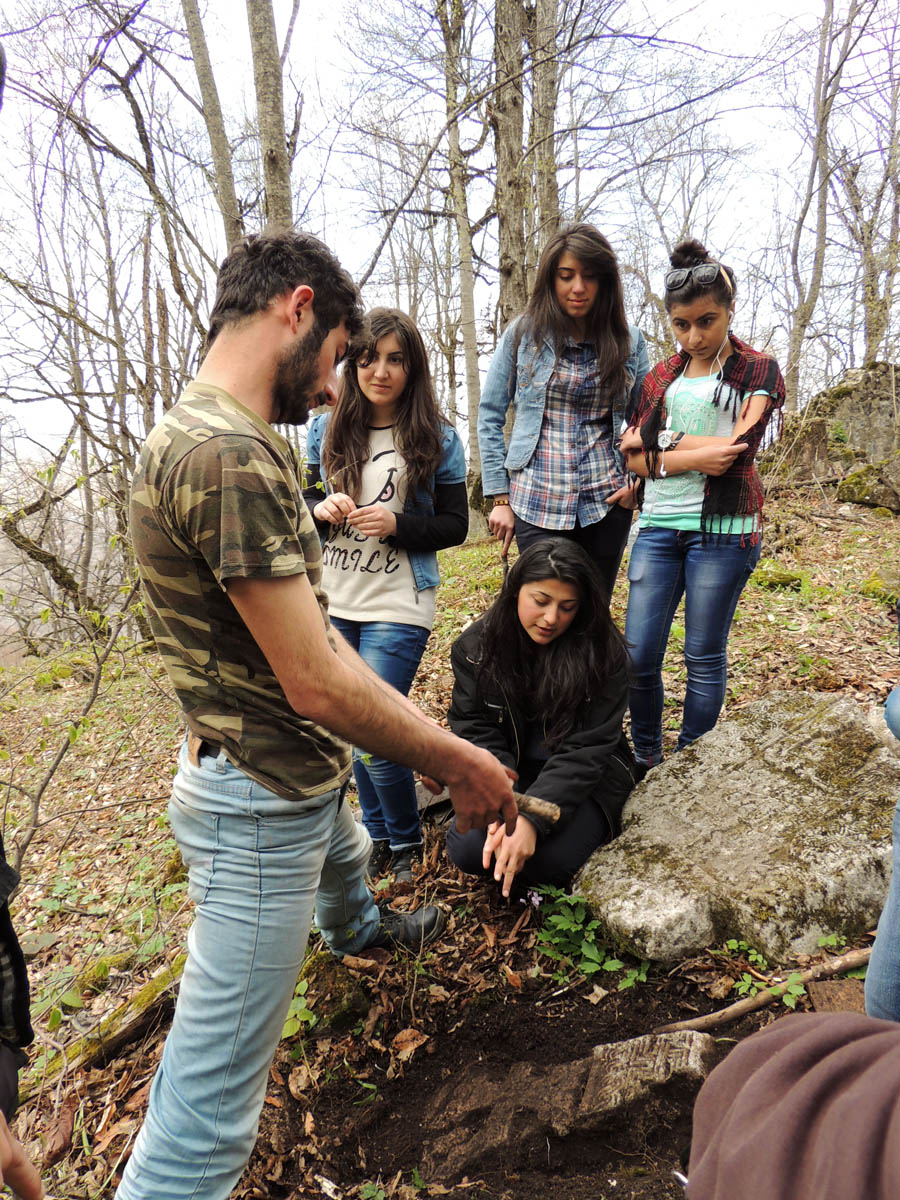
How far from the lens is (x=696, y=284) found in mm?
2797

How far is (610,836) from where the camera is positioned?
2.93 m

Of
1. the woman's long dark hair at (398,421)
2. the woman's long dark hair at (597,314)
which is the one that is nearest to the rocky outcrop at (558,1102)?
the woman's long dark hair at (398,421)

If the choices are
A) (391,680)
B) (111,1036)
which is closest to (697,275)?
(391,680)

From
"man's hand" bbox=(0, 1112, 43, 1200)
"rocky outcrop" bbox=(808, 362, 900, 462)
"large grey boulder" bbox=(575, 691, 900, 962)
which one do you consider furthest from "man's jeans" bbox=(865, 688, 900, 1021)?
"rocky outcrop" bbox=(808, 362, 900, 462)

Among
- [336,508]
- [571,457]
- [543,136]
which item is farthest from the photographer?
[543,136]

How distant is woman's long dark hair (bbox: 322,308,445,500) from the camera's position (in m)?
2.76

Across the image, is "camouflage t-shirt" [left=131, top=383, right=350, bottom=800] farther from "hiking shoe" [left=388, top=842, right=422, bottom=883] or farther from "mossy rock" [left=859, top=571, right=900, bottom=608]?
"mossy rock" [left=859, top=571, right=900, bottom=608]

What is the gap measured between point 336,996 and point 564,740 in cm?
129

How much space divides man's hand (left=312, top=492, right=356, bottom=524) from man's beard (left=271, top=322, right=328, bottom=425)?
1114 mm

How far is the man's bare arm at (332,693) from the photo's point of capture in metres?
1.33

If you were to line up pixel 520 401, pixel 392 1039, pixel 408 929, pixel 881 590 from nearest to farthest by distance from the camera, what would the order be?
pixel 392 1039
pixel 408 929
pixel 520 401
pixel 881 590

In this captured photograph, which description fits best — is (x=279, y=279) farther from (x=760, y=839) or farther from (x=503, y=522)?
(x=760, y=839)

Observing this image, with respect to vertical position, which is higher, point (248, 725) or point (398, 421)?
point (398, 421)

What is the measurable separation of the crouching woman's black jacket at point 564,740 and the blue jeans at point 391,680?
0.26 metres
